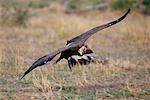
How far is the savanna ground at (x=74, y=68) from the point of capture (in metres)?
8.34

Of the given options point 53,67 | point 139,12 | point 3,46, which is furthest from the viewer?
point 139,12

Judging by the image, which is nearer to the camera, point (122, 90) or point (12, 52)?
point (122, 90)

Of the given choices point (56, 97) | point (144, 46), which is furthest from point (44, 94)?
point (144, 46)

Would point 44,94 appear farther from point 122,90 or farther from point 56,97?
point 122,90

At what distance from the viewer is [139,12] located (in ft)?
81.2

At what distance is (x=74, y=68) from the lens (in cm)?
1059

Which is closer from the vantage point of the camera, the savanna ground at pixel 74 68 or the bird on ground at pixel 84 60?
the savanna ground at pixel 74 68

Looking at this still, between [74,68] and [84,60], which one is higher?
[84,60]

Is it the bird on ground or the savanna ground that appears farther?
the bird on ground

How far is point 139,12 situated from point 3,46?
11.8m

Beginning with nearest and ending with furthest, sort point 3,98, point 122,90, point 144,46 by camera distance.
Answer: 1. point 3,98
2. point 122,90
3. point 144,46

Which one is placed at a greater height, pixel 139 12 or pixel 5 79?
pixel 139 12

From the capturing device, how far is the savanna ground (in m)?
8.34

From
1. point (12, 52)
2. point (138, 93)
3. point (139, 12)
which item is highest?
point (139, 12)
